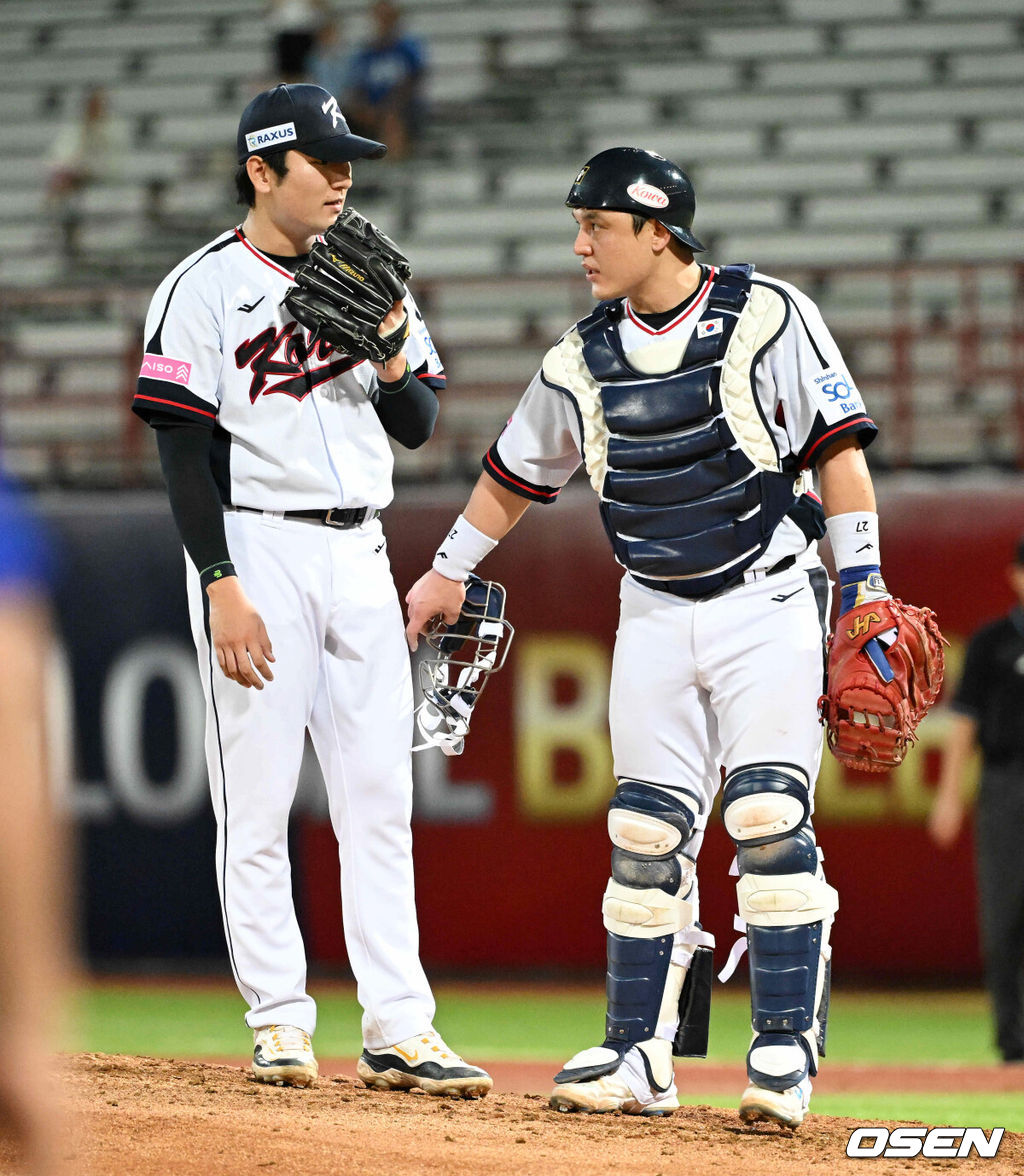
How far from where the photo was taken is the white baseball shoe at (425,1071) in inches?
177

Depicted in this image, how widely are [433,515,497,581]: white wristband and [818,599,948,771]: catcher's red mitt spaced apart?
1018 millimetres

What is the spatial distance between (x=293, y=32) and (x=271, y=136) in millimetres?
9006

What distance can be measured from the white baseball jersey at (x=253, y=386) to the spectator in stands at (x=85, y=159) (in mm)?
9321

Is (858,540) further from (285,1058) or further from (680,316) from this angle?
(285,1058)

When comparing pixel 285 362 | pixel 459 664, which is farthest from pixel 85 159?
pixel 459 664

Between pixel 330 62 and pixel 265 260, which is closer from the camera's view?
pixel 265 260

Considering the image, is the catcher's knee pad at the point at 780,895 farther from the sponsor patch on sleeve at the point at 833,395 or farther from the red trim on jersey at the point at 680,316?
the red trim on jersey at the point at 680,316

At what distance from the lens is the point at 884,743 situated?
13.5 ft

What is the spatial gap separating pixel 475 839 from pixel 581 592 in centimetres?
141

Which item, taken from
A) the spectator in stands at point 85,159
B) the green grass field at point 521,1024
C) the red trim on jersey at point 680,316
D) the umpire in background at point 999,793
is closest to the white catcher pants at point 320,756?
the red trim on jersey at point 680,316

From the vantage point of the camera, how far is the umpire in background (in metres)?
7.32

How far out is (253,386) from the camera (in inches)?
176

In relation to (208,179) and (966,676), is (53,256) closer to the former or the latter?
(208,179)

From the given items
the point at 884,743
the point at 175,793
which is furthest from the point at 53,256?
the point at 884,743
